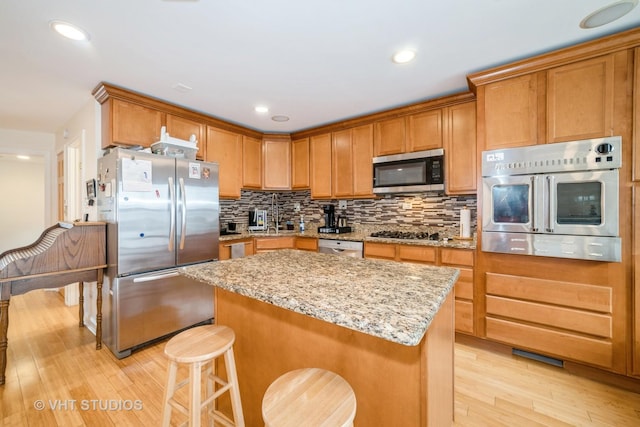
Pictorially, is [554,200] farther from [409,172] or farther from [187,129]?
[187,129]

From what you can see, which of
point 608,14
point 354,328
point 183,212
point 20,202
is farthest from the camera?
point 20,202

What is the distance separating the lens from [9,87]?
2.43 meters

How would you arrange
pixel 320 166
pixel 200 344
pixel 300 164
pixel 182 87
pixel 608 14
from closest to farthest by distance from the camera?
pixel 200 344
pixel 608 14
pixel 182 87
pixel 320 166
pixel 300 164

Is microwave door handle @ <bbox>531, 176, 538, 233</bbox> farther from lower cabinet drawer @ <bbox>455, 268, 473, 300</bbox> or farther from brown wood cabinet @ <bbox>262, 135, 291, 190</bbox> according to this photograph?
brown wood cabinet @ <bbox>262, 135, 291, 190</bbox>

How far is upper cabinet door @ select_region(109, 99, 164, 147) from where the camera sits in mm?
2418

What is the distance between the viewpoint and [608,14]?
5.13 feet

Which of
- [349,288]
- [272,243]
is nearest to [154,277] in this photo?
[272,243]

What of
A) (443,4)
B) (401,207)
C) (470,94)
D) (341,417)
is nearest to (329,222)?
(401,207)

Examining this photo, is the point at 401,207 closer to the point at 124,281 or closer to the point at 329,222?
the point at 329,222

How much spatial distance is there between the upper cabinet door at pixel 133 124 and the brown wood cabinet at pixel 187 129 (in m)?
0.11

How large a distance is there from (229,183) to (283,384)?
9.67ft

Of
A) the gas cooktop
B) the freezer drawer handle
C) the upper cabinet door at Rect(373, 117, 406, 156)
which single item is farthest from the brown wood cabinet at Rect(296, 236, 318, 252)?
the freezer drawer handle

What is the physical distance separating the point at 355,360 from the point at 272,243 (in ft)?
8.67

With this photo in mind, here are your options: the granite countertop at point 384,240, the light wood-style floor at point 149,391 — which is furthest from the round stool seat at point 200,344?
the granite countertop at point 384,240
